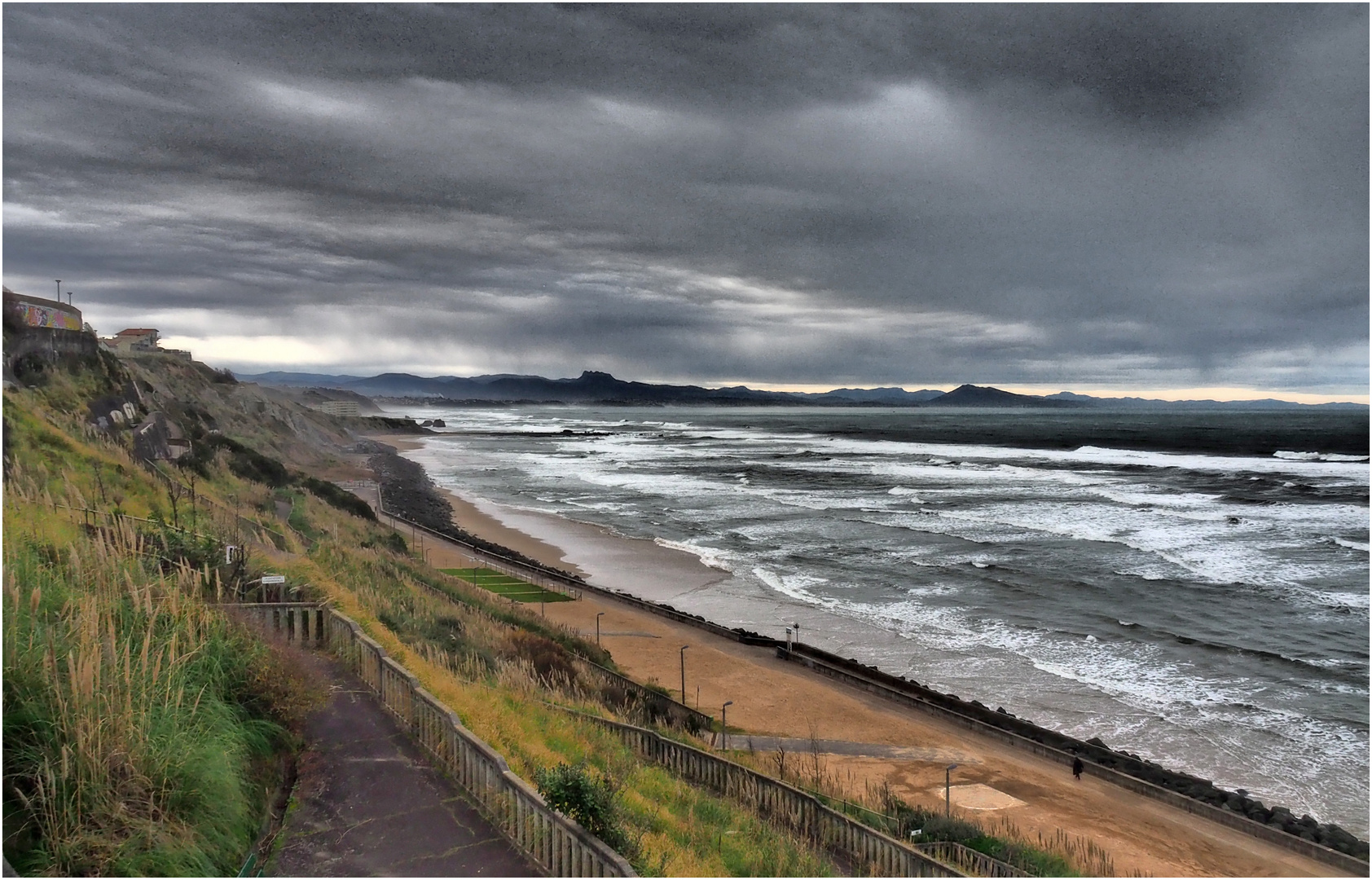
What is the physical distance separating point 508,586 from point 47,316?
910 inches

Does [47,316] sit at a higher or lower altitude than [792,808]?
higher

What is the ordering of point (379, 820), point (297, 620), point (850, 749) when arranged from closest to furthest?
point (379, 820) < point (297, 620) < point (850, 749)

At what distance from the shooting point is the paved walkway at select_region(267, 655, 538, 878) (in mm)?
6586

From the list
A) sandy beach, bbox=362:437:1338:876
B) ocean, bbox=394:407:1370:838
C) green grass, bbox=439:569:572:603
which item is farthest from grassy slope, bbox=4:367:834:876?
ocean, bbox=394:407:1370:838

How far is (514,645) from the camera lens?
18.3 meters

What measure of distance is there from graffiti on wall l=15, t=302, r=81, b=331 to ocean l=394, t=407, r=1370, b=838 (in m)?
28.1

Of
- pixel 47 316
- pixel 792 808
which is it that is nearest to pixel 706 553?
pixel 792 808

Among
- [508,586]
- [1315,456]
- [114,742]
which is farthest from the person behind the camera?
[1315,456]

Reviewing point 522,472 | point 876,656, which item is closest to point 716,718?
point 876,656

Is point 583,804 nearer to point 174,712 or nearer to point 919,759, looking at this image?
point 174,712

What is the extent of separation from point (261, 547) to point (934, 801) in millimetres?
14834

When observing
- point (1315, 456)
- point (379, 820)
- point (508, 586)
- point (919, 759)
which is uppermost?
point (1315, 456)

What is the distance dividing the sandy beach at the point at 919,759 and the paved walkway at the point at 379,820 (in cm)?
1006

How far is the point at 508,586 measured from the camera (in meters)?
32.5
